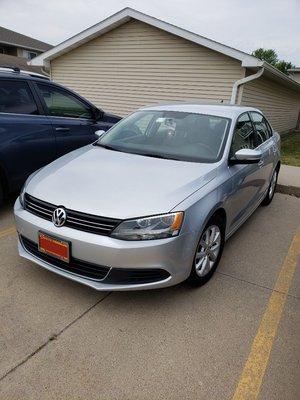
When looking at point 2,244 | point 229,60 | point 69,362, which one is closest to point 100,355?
point 69,362

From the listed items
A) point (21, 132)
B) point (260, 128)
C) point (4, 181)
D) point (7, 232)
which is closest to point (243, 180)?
point (260, 128)

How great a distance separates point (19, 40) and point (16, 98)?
111 feet

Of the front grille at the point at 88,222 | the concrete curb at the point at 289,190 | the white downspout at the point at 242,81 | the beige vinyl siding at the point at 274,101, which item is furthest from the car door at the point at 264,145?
the beige vinyl siding at the point at 274,101

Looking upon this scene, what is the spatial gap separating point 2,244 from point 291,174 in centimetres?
597

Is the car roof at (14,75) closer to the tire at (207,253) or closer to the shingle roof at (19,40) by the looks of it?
the tire at (207,253)

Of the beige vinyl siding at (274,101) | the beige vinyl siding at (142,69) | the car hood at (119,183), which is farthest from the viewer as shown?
the beige vinyl siding at (274,101)

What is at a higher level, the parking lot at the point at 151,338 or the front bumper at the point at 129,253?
the front bumper at the point at 129,253

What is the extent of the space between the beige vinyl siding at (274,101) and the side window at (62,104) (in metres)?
5.84

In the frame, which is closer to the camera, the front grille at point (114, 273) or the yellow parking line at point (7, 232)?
the front grille at point (114, 273)

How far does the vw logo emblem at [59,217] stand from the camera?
8.50 ft

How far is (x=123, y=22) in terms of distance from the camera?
1098 centimetres

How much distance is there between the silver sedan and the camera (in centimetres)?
248

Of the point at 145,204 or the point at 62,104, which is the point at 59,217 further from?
the point at 62,104

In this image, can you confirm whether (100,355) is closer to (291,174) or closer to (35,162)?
(35,162)
